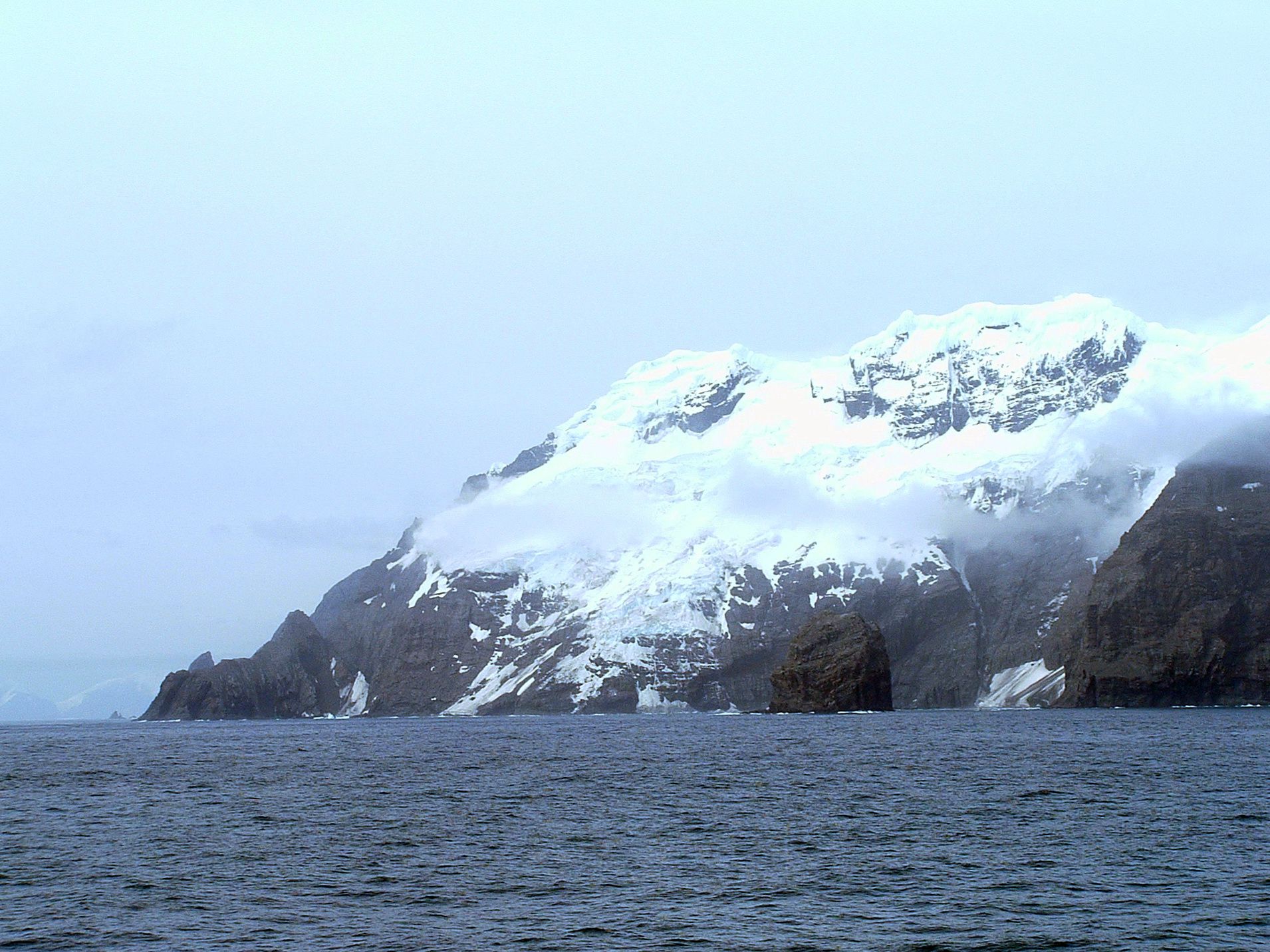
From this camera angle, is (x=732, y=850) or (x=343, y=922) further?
(x=732, y=850)

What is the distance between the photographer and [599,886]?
5406cm

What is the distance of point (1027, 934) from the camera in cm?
4444

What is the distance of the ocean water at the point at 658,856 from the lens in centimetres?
4597

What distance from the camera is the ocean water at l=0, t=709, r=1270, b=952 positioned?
151ft

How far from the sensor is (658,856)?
61469 mm

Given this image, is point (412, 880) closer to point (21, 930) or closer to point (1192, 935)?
point (21, 930)

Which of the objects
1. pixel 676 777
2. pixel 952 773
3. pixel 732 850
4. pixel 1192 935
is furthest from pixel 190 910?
pixel 952 773

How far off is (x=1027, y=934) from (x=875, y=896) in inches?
310

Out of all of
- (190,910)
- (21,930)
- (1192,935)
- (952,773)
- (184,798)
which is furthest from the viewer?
(952,773)

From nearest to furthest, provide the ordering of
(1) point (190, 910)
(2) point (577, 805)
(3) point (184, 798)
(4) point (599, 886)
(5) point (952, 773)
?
(1) point (190, 910)
(4) point (599, 886)
(2) point (577, 805)
(3) point (184, 798)
(5) point (952, 773)

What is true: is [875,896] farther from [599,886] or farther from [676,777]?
[676,777]

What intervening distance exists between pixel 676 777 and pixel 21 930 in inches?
2367

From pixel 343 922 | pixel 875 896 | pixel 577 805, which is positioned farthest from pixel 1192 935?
pixel 577 805

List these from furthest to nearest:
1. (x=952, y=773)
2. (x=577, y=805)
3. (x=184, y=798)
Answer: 1. (x=952, y=773)
2. (x=184, y=798)
3. (x=577, y=805)
